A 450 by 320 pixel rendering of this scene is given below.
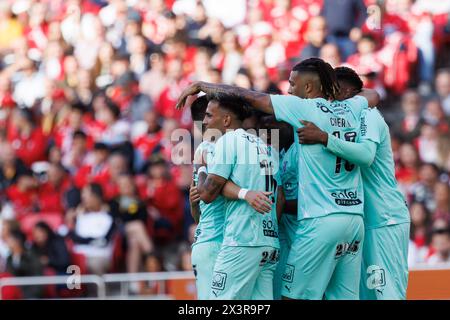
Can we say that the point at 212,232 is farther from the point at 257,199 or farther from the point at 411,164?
the point at 411,164

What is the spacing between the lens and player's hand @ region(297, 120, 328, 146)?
8.72m

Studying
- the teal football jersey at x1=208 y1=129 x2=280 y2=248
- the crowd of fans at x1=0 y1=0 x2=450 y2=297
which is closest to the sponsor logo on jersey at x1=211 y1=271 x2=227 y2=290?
the teal football jersey at x1=208 y1=129 x2=280 y2=248

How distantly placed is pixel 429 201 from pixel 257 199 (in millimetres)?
6258

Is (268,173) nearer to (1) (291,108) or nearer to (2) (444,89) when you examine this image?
(1) (291,108)

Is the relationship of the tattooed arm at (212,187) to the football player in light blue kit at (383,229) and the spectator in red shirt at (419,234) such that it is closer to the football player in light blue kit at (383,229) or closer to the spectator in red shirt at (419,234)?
the football player in light blue kit at (383,229)

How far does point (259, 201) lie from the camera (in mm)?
8438

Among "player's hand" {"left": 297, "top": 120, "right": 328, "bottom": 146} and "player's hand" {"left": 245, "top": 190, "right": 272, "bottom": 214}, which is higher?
"player's hand" {"left": 297, "top": 120, "right": 328, "bottom": 146}

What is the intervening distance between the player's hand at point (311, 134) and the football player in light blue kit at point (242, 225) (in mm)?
321

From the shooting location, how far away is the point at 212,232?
897 cm

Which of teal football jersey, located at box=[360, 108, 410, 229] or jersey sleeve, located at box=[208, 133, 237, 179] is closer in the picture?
jersey sleeve, located at box=[208, 133, 237, 179]

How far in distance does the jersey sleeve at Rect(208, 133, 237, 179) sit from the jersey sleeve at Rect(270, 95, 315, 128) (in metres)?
0.41

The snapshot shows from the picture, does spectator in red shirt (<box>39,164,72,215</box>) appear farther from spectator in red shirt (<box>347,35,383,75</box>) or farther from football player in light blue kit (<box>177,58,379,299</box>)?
football player in light blue kit (<box>177,58,379,299</box>)
